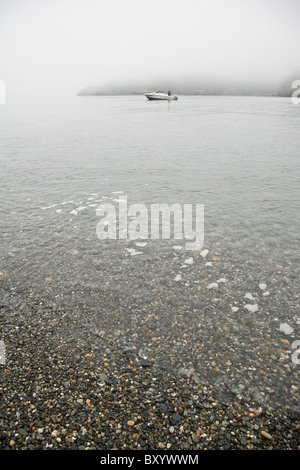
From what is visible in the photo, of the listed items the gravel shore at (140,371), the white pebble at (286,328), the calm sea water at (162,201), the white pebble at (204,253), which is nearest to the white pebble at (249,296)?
the calm sea water at (162,201)

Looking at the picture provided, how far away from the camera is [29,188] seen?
1694 centimetres

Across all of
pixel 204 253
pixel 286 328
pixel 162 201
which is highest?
pixel 162 201

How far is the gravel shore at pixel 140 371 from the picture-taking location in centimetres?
466

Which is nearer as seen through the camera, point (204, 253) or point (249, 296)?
point (249, 296)

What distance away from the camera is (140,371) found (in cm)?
579

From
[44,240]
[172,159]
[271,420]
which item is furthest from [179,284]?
[172,159]

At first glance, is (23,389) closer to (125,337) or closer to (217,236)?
(125,337)

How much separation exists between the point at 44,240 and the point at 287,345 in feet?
28.7

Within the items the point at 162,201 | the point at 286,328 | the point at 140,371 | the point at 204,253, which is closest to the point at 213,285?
the point at 204,253

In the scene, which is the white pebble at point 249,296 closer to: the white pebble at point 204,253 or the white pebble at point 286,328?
the white pebble at point 286,328

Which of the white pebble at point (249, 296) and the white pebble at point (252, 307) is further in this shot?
the white pebble at point (249, 296)

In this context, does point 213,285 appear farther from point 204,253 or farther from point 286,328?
point 286,328

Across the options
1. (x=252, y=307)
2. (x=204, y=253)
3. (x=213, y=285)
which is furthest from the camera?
(x=204, y=253)

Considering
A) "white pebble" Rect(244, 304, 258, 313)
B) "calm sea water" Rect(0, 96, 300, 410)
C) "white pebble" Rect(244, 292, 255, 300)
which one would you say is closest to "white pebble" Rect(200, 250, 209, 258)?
"calm sea water" Rect(0, 96, 300, 410)
